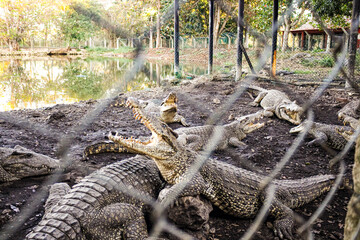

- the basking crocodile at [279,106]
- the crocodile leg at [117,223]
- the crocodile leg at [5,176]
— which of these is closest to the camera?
the crocodile leg at [117,223]

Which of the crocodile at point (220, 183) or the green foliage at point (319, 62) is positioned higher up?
the green foliage at point (319, 62)

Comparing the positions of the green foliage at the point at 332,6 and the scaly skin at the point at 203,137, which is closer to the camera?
the scaly skin at the point at 203,137

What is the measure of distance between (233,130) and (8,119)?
12.7 feet

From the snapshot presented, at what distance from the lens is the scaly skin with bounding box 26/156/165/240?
1744 millimetres

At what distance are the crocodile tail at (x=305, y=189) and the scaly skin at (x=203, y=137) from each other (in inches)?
54.1

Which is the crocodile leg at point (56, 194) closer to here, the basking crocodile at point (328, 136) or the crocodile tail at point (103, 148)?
the crocodile tail at point (103, 148)

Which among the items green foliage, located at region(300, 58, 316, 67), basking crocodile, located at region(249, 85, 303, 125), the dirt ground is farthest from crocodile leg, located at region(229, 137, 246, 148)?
green foliage, located at region(300, 58, 316, 67)

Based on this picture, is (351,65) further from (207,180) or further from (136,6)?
(136,6)

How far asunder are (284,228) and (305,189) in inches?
21.7

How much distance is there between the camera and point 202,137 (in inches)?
165

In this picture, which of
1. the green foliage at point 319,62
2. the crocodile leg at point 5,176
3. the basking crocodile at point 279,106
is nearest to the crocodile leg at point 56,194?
the crocodile leg at point 5,176

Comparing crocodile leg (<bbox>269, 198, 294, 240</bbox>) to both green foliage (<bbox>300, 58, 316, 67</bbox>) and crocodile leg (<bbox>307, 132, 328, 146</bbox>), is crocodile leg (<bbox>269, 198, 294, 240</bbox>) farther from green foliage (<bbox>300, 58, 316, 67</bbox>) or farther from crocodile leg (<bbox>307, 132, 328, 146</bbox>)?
green foliage (<bbox>300, 58, 316, 67</bbox>)

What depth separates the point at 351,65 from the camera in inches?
230

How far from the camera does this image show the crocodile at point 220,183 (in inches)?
90.4
